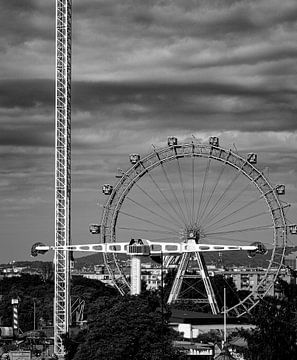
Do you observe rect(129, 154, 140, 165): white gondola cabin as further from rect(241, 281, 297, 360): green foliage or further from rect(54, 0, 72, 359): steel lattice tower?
rect(241, 281, 297, 360): green foliage

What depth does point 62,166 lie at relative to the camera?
309 feet

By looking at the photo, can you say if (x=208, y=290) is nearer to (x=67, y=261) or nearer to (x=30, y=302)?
(x=67, y=261)

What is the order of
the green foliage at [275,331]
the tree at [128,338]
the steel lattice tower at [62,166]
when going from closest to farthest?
the green foliage at [275,331]
the tree at [128,338]
the steel lattice tower at [62,166]

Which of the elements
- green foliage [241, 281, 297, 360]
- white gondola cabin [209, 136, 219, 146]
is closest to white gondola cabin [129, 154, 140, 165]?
white gondola cabin [209, 136, 219, 146]

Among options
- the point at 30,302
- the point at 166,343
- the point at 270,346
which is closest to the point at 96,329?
the point at 166,343

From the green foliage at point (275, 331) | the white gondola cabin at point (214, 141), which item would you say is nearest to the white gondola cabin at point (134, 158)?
the white gondola cabin at point (214, 141)

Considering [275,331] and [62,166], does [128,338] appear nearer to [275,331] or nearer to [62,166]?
[62,166]

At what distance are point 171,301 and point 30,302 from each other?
60.3m

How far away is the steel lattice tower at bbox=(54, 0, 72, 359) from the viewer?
93.1 m

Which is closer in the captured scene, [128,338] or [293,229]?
[128,338]

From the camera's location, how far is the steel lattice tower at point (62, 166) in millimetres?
93062

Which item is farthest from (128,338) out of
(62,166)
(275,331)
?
(275,331)

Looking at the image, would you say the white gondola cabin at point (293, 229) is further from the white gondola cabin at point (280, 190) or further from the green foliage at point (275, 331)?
the green foliage at point (275, 331)

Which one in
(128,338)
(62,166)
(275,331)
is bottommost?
(275,331)
